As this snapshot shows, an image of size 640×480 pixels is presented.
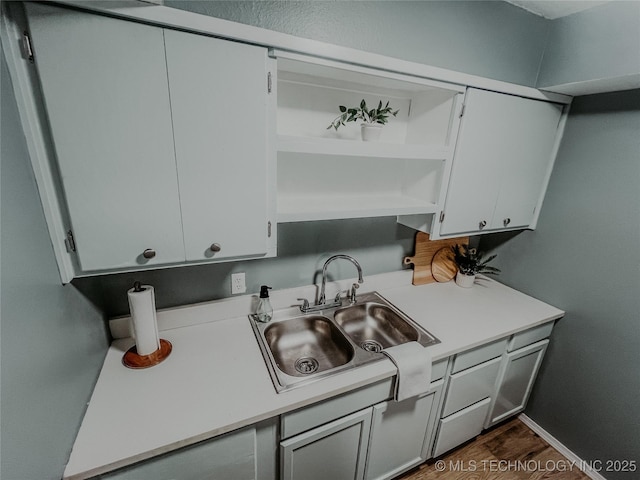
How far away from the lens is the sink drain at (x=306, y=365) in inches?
53.6

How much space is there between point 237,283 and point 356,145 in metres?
0.87

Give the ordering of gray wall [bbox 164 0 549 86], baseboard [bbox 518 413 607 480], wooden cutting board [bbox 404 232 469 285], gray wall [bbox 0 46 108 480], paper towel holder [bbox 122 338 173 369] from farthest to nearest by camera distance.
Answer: wooden cutting board [bbox 404 232 469 285] < baseboard [bbox 518 413 607 480] < paper towel holder [bbox 122 338 173 369] < gray wall [bbox 164 0 549 86] < gray wall [bbox 0 46 108 480]

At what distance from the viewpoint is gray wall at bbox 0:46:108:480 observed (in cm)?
59

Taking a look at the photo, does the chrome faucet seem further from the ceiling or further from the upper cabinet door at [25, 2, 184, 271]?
the ceiling

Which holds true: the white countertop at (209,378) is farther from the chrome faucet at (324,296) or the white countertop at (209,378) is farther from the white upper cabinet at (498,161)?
the white upper cabinet at (498,161)

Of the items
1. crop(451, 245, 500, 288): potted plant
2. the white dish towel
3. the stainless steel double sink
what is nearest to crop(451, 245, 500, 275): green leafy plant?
crop(451, 245, 500, 288): potted plant

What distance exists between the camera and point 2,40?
665mm

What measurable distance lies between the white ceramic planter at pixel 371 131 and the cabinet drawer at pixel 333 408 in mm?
1038

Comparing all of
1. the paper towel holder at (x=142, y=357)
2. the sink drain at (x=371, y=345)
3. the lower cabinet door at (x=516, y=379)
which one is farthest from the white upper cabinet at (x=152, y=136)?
the lower cabinet door at (x=516, y=379)

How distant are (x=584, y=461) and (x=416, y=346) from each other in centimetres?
145

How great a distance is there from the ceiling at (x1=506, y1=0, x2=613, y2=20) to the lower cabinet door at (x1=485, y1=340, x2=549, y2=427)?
174 cm

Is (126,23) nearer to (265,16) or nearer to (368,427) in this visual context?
(265,16)

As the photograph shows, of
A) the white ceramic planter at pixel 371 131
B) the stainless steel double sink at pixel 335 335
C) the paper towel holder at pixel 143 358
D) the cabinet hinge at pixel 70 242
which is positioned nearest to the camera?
the cabinet hinge at pixel 70 242

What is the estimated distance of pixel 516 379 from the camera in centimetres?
176
